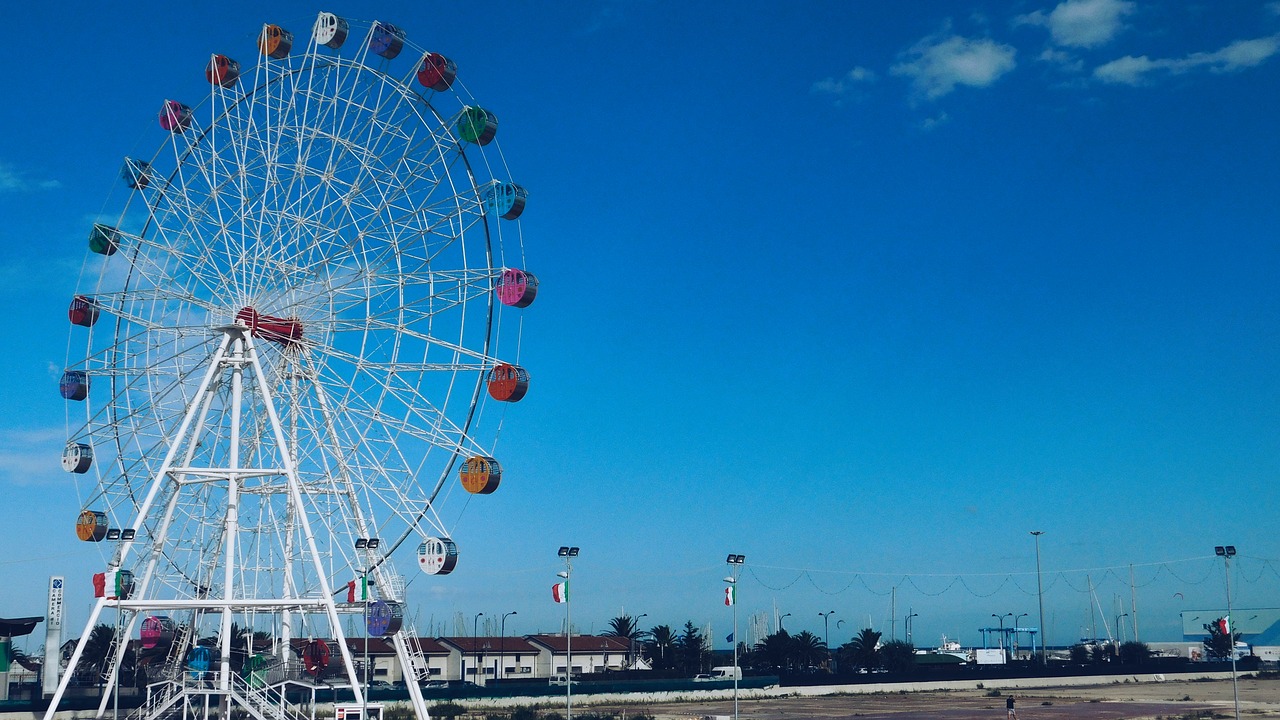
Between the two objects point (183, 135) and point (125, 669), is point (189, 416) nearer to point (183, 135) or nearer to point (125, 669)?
point (183, 135)

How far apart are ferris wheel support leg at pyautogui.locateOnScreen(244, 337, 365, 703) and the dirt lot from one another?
31389mm

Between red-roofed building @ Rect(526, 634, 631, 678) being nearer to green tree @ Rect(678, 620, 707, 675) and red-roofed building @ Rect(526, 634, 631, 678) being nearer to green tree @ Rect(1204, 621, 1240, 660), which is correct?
green tree @ Rect(678, 620, 707, 675)

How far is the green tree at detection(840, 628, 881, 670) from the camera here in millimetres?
122000

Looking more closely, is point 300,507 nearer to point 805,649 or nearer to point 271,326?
point 271,326

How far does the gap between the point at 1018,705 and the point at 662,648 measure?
54069 mm

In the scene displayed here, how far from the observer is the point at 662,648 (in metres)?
124

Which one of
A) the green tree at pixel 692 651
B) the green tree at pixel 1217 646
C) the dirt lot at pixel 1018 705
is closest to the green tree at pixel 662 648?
the green tree at pixel 692 651

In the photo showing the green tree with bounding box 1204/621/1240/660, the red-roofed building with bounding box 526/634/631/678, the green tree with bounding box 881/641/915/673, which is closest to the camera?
the red-roofed building with bounding box 526/634/631/678

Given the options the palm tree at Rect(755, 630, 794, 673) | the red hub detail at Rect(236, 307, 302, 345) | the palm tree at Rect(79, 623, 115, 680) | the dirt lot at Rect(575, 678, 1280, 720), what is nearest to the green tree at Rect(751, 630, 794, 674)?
the palm tree at Rect(755, 630, 794, 673)

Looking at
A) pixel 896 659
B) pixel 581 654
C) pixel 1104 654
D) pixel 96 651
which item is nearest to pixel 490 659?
pixel 581 654

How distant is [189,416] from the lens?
3547cm

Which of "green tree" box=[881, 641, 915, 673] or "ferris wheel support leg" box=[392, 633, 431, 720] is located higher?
"ferris wheel support leg" box=[392, 633, 431, 720]

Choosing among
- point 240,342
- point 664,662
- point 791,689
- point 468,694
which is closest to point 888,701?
point 791,689

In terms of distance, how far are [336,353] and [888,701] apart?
5637cm
